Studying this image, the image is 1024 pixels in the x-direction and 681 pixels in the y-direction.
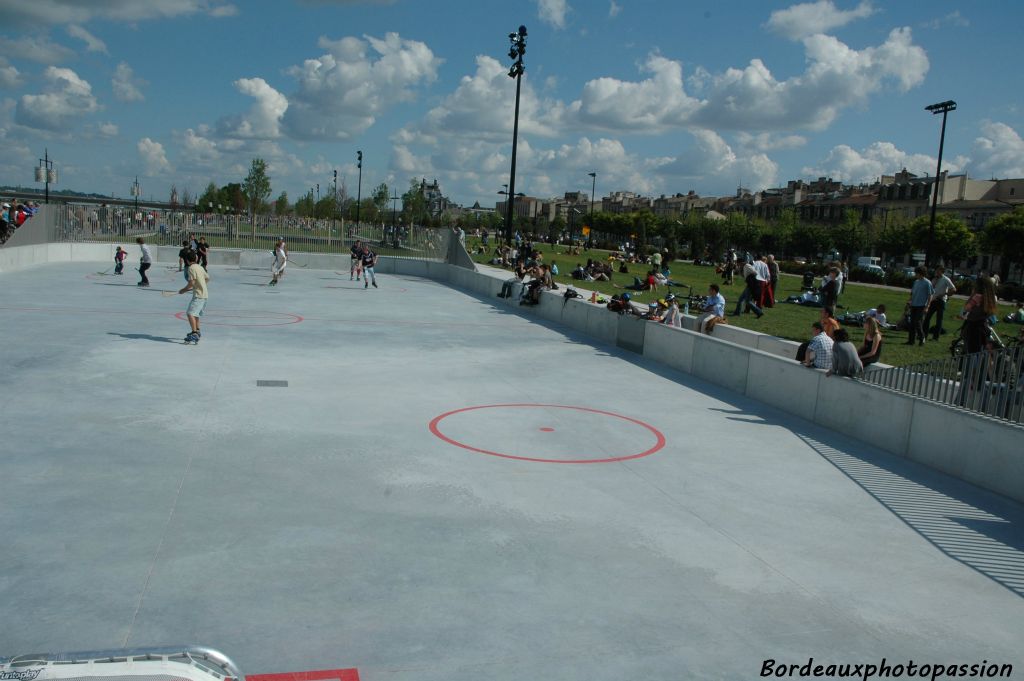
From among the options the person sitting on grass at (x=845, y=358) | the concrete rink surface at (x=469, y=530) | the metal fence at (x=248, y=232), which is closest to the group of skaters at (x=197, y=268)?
the metal fence at (x=248, y=232)

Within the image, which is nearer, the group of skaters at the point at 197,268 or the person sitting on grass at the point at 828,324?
the person sitting on grass at the point at 828,324

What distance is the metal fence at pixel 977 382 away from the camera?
29.5 feet

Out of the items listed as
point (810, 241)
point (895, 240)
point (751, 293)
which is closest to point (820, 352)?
point (751, 293)

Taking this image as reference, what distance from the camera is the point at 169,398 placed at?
451 inches

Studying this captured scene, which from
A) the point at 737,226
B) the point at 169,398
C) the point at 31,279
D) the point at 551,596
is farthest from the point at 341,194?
the point at 551,596

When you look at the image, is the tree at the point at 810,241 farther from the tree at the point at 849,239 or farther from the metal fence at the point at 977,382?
the metal fence at the point at 977,382

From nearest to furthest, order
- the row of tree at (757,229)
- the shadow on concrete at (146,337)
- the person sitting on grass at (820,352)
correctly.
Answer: the person sitting on grass at (820,352) → the shadow on concrete at (146,337) → the row of tree at (757,229)

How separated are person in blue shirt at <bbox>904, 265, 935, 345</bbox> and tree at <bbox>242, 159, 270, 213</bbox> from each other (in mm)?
77598

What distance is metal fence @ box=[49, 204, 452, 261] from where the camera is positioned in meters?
38.6

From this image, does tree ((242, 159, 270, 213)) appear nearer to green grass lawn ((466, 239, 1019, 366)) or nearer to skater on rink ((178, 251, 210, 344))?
green grass lawn ((466, 239, 1019, 366))

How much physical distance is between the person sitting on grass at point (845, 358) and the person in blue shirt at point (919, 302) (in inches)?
322

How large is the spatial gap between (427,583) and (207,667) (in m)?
2.67

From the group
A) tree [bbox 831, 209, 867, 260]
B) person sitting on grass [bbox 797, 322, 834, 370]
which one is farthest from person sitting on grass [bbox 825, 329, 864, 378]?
tree [bbox 831, 209, 867, 260]

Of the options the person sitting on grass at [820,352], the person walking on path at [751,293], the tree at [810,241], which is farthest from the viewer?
the tree at [810,241]
